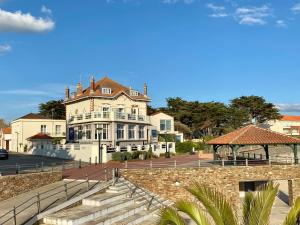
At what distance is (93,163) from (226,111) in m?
50.6

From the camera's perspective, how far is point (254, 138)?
32.9 metres

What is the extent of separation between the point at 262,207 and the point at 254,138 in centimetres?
2449

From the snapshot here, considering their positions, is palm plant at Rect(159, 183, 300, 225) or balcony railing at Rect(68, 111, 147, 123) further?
balcony railing at Rect(68, 111, 147, 123)

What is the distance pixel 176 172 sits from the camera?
97.4 ft

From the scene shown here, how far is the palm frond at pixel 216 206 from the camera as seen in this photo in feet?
30.0

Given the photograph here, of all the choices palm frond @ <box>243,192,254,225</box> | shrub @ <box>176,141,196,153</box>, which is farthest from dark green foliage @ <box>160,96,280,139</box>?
palm frond @ <box>243,192,254,225</box>

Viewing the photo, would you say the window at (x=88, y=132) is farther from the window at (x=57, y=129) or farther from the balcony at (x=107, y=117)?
the window at (x=57, y=129)

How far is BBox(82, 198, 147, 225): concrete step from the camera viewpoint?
1816 centimetres

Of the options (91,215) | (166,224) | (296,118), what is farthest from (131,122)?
(296,118)

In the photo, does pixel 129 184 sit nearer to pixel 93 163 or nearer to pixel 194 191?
pixel 93 163

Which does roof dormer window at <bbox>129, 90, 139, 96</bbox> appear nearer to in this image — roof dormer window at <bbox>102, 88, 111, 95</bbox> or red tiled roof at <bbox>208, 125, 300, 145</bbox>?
roof dormer window at <bbox>102, 88, 111, 95</bbox>

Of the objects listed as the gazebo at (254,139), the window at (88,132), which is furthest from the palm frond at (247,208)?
the window at (88,132)

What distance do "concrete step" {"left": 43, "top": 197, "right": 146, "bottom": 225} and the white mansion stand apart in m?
17.8

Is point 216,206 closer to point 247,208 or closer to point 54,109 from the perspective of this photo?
point 247,208
